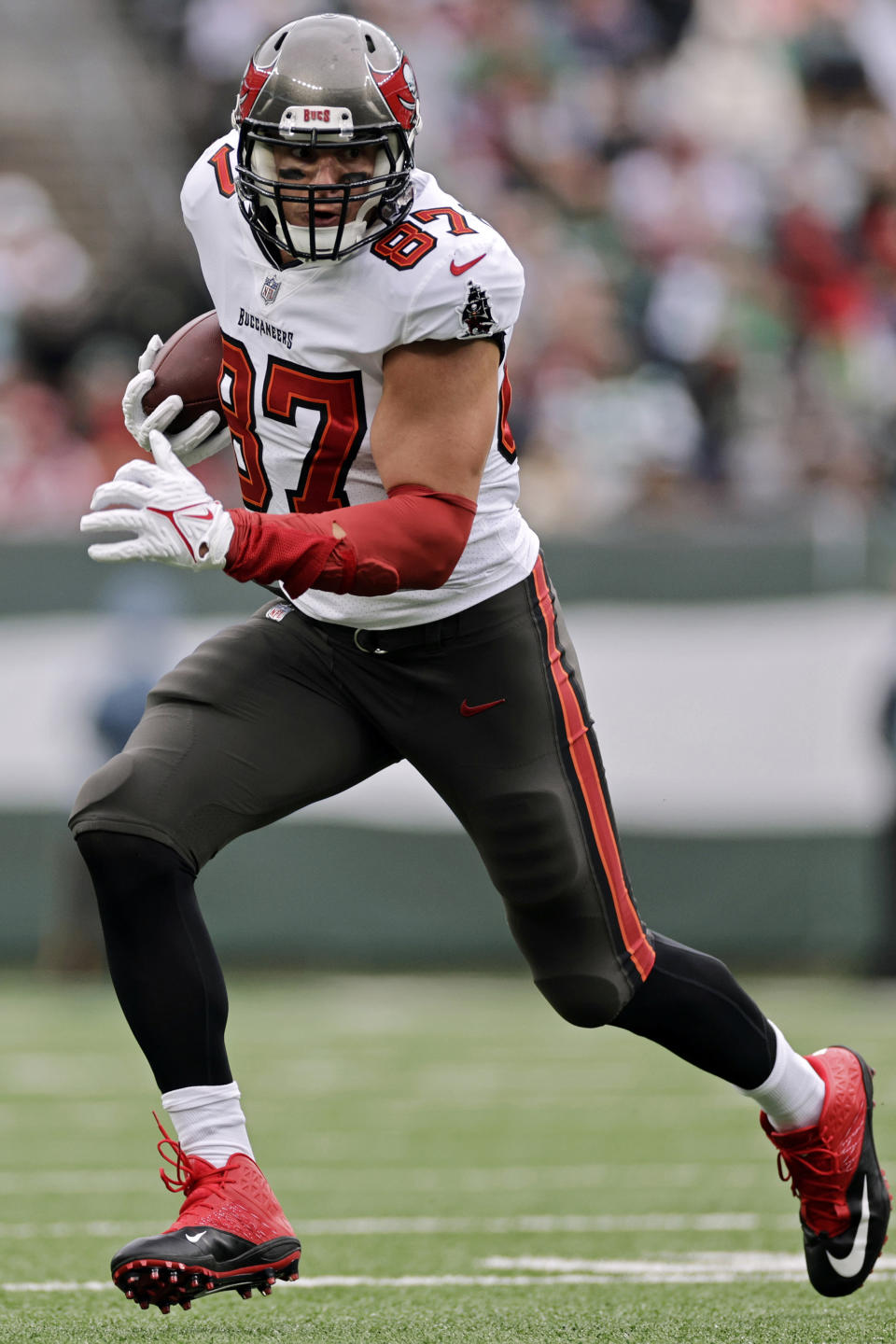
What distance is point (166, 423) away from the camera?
3.31 m

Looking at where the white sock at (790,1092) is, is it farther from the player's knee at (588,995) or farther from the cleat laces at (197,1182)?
the cleat laces at (197,1182)

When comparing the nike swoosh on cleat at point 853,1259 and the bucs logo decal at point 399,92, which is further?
the nike swoosh on cleat at point 853,1259

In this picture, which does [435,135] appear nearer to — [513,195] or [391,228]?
[513,195]

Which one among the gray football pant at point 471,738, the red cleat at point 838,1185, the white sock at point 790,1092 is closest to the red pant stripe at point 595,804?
the gray football pant at point 471,738

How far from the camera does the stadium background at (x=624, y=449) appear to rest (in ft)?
28.9

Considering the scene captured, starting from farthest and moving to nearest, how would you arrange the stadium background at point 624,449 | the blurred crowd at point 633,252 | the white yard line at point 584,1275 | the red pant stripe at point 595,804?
the blurred crowd at point 633,252
the stadium background at point 624,449
the white yard line at point 584,1275
the red pant stripe at point 595,804

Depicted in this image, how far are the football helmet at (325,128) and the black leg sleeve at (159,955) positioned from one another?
0.91 meters

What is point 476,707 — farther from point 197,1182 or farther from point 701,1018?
point 197,1182

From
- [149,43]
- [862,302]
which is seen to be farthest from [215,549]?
[149,43]

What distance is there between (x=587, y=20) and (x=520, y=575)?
8404mm

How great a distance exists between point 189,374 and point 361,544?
0.61m

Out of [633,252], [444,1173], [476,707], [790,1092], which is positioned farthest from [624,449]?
[476,707]

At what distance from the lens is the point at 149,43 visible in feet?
39.2

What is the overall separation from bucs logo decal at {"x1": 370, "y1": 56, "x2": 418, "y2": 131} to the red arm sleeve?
56cm
